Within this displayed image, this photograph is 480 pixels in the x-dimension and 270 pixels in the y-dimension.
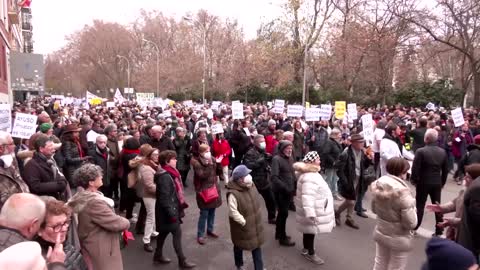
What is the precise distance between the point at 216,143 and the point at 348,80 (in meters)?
23.6

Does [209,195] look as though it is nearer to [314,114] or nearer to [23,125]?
[23,125]

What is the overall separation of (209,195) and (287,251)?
1.47 metres

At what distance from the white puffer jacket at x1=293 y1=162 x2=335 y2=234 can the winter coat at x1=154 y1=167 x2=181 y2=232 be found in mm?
1714

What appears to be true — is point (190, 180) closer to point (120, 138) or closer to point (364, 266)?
point (120, 138)

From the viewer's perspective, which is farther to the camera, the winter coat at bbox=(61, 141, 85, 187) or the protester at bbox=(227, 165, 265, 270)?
the winter coat at bbox=(61, 141, 85, 187)

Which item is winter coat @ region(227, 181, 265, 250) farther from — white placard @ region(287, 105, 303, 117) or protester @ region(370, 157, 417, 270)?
white placard @ region(287, 105, 303, 117)

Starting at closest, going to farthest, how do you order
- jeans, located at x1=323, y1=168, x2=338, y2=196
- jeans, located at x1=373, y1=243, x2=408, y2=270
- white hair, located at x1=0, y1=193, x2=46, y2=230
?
white hair, located at x1=0, y1=193, x2=46, y2=230 → jeans, located at x1=373, y1=243, x2=408, y2=270 → jeans, located at x1=323, y1=168, x2=338, y2=196

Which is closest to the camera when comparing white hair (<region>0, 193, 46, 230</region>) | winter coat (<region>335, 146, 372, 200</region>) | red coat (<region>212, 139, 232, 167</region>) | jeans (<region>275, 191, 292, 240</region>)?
white hair (<region>0, 193, 46, 230</region>)

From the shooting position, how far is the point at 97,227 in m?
4.18

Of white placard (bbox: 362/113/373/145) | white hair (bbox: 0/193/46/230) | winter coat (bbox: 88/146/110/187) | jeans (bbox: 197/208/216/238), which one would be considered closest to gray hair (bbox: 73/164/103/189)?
white hair (bbox: 0/193/46/230)

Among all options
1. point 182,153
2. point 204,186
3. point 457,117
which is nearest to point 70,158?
point 204,186

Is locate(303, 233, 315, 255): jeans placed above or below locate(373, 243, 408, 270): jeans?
below

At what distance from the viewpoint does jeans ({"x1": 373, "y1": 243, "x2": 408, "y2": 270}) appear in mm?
4887

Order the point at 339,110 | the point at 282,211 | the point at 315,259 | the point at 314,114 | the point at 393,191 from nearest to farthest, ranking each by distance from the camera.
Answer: the point at 393,191
the point at 315,259
the point at 282,211
the point at 314,114
the point at 339,110
